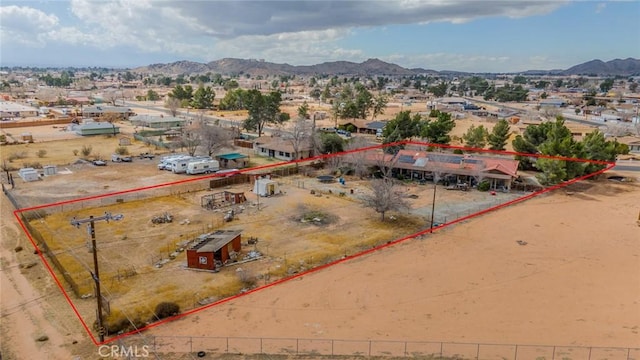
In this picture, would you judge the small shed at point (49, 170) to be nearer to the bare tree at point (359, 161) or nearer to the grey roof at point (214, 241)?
the grey roof at point (214, 241)

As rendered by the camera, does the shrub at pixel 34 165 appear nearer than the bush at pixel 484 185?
No

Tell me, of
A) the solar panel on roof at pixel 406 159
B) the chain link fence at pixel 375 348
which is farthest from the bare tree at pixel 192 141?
the chain link fence at pixel 375 348

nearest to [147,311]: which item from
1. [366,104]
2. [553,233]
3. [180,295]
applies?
[180,295]

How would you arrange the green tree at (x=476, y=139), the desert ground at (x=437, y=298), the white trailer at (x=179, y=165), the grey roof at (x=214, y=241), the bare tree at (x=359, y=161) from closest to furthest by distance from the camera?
the desert ground at (x=437, y=298) → the grey roof at (x=214, y=241) → the bare tree at (x=359, y=161) → the white trailer at (x=179, y=165) → the green tree at (x=476, y=139)

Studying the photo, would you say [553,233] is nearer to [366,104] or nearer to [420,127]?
[420,127]

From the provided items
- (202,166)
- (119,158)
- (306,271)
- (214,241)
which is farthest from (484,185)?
(119,158)

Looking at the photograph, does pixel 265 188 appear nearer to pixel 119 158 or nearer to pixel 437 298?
pixel 437 298
